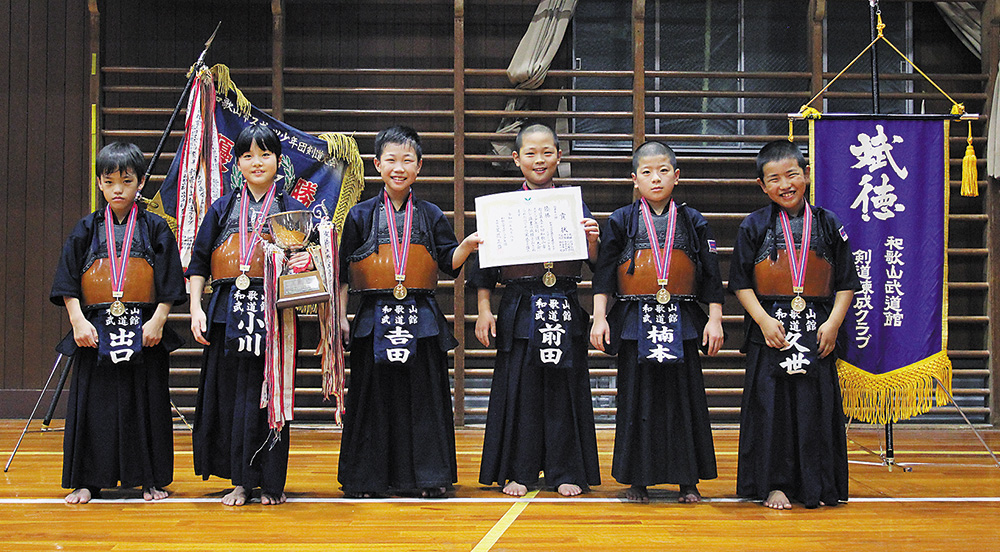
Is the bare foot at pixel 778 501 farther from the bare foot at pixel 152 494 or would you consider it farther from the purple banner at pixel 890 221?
the bare foot at pixel 152 494

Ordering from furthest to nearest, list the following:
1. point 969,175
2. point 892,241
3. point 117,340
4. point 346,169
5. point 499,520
→ point 346,169 < point 969,175 < point 892,241 < point 117,340 < point 499,520

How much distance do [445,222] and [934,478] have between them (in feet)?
8.10

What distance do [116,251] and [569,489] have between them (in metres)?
1.98

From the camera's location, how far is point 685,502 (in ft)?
9.55

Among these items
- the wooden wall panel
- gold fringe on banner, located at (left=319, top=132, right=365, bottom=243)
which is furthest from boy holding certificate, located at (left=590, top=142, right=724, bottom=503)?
the wooden wall panel

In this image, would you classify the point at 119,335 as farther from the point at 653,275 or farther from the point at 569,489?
the point at 653,275

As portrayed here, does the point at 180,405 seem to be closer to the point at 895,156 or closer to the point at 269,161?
the point at 269,161

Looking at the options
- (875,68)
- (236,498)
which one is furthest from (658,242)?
(236,498)

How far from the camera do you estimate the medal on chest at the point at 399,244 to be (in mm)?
2979

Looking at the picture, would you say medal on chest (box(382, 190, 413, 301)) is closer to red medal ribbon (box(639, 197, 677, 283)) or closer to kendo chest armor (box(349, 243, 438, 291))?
kendo chest armor (box(349, 243, 438, 291))

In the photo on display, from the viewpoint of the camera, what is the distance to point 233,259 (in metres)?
2.89

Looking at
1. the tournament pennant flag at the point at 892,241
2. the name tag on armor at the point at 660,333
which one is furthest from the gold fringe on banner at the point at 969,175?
the name tag on armor at the point at 660,333

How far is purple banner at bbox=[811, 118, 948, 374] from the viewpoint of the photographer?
3621mm

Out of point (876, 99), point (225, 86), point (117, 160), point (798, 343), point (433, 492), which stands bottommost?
point (433, 492)
